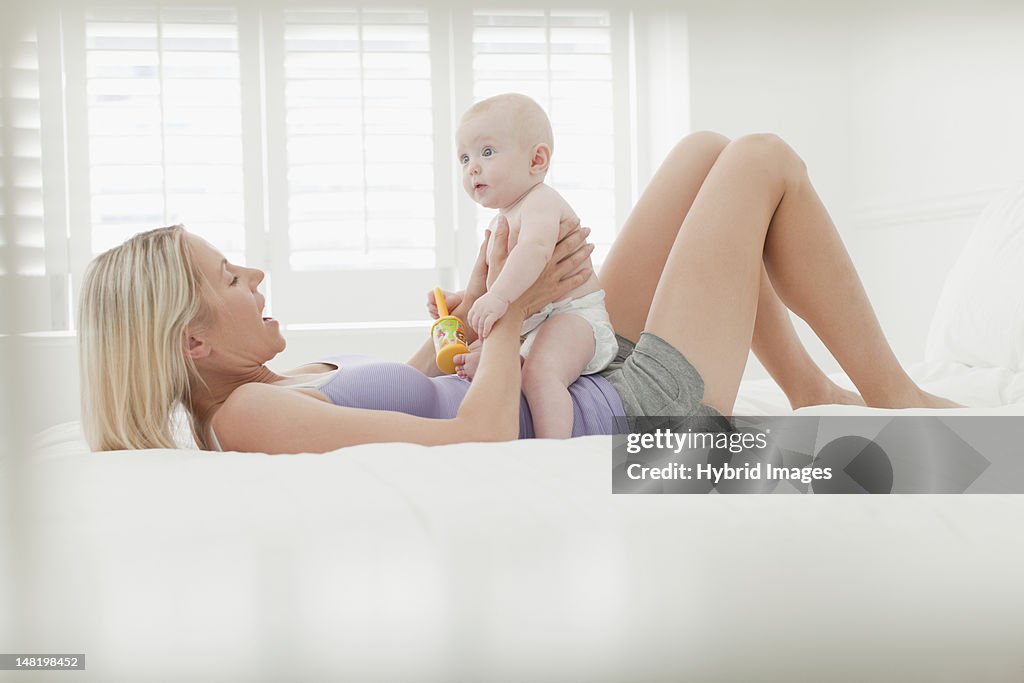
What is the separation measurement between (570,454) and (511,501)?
0.20 meters

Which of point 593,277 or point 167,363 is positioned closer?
point 167,363

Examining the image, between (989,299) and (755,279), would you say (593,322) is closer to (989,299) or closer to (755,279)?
(755,279)

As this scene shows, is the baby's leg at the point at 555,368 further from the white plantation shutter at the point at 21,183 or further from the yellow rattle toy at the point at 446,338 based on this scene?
the white plantation shutter at the point at 21,183

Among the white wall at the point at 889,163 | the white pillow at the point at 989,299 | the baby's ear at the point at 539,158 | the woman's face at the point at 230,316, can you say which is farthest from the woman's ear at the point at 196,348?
the white pillow at the point at 989,299

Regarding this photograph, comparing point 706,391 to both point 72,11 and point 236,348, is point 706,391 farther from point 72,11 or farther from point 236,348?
point 72,11

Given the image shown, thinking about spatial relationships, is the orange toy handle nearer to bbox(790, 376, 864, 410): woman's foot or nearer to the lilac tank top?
the lilac tank top

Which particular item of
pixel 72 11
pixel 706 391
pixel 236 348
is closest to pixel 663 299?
pixel 706 391

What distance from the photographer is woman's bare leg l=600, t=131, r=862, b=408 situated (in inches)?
56.9

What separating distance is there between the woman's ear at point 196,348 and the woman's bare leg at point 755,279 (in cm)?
60

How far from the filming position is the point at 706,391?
3.91 feet

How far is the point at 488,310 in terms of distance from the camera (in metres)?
1.16

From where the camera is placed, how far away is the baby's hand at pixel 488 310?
1.16 m

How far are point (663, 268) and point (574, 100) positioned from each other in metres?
1.60

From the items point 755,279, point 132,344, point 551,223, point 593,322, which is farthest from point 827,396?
point 132,344
